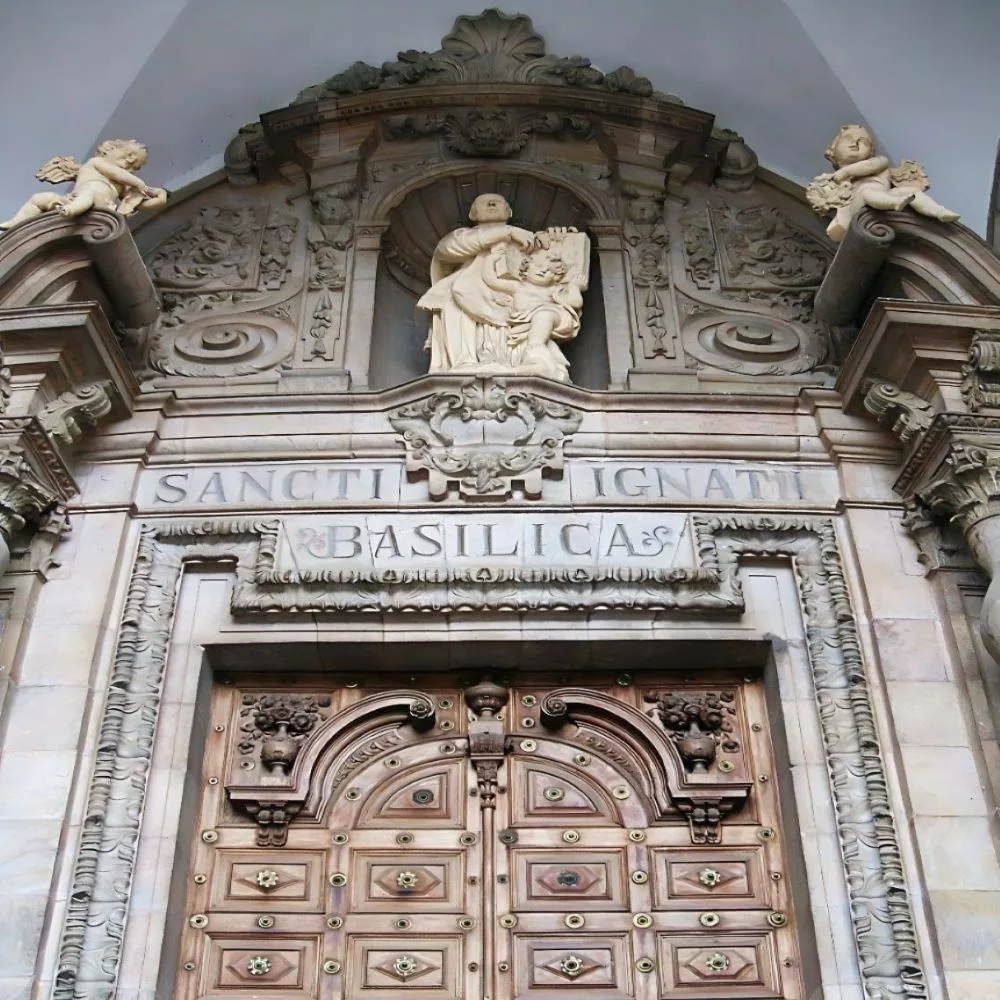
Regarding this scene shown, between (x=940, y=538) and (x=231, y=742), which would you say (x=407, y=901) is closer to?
(x=231, y=742)

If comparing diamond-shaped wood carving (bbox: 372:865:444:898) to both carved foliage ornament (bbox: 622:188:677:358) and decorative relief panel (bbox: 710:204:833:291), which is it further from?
decorative relief panel (bbox: 710:204:833:291)

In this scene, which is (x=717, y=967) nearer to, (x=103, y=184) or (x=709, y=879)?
(x=709, y=879)

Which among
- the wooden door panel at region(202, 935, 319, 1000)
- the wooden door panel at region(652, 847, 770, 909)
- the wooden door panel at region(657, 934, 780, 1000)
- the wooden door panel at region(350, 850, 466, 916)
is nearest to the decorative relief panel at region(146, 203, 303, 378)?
the wooden door panel at region(350, 850, 466, 916)

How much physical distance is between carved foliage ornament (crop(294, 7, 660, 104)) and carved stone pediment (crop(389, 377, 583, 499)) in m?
3.53

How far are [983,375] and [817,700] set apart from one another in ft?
7.31

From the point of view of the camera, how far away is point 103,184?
836 centimetres

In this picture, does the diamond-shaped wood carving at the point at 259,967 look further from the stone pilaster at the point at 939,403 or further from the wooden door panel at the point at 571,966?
the stone pilaster at the point at 939,403

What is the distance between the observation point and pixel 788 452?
308 inches

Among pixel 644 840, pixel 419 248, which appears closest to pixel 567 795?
pixel 644 840

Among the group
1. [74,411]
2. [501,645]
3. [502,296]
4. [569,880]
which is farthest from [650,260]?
[569,880]

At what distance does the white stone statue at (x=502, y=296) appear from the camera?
8445 millimetres

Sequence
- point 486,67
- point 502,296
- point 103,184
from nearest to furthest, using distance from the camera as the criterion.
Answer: point 103,184, point 502,296, point 486,67

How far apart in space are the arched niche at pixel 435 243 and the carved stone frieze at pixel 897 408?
7.29ft

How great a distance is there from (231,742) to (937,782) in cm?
393
